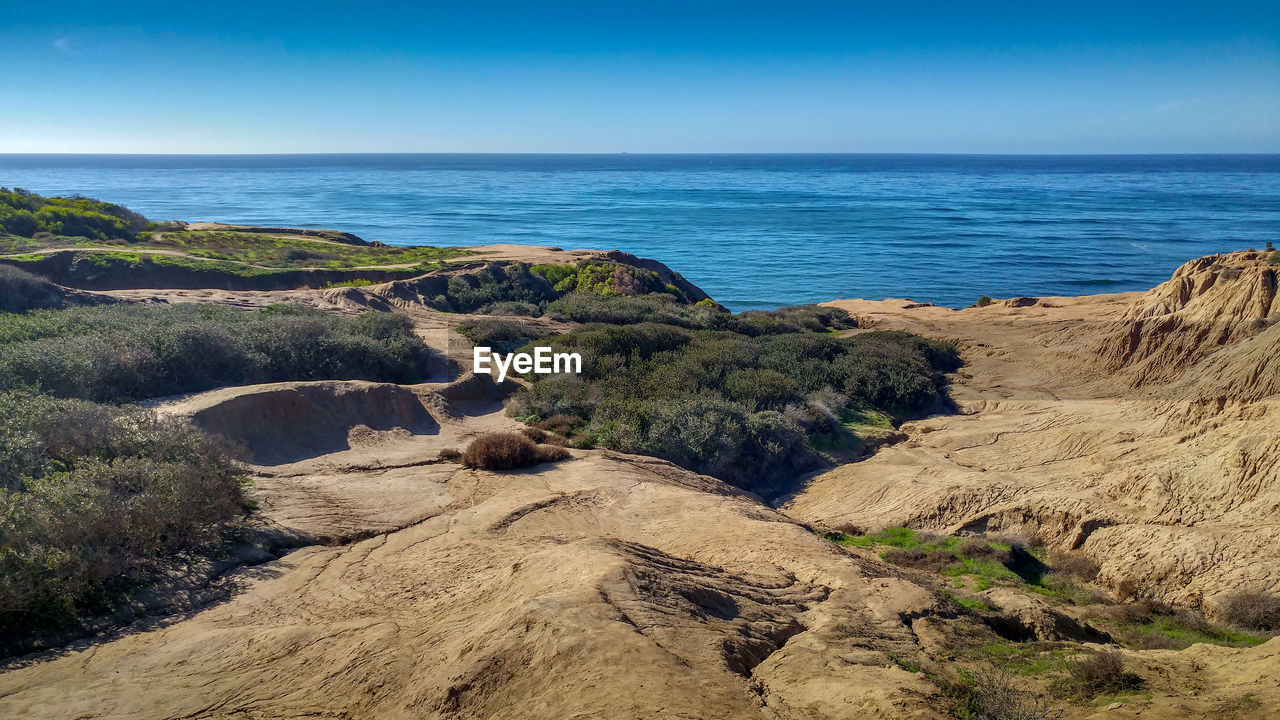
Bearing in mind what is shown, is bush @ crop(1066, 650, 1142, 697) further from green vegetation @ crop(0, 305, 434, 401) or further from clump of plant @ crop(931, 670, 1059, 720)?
green vegetation @ crop(0, 305, 434, 401)

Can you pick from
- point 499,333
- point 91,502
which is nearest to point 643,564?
point 91,502

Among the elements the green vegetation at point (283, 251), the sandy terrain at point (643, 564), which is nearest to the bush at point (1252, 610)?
the sandy terrain at point (643, 564)

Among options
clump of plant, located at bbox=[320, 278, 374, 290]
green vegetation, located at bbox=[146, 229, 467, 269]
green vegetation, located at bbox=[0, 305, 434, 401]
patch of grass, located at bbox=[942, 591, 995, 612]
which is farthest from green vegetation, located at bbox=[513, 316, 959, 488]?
green vegetation, located at bbox=[146, 229, 467, 269]

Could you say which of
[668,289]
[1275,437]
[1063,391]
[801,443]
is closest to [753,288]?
[668,289]

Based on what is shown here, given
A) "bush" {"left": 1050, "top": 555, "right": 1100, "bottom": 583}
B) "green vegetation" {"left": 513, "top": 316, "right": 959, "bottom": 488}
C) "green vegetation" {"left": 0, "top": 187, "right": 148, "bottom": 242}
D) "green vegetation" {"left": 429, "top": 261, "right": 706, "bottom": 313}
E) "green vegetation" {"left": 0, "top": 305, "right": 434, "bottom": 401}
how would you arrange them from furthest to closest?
"green vegetation" {"left": 0, "top": 187, "right": 148, "bottom": 242}
"green vegetation" {"left": 429, "top": 261, "right": 706, "bottom": 313}
"green vegetation" {"left": 513, "top": 316, "right": 959, "bottom": 488}
"green vegetation" {"left": 0, "top": 305, "right": 434, "bottom": 401}
"bush" {"left": 1050, "top": 555, "right": 1100, "bottom": 583}

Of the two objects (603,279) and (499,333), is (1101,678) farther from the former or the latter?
(603,279)

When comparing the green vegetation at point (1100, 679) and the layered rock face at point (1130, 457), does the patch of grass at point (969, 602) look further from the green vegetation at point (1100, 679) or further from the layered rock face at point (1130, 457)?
the layered rock face at point (1130, 457)
